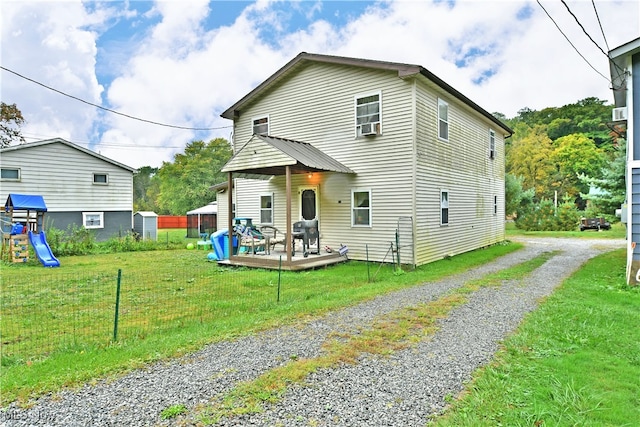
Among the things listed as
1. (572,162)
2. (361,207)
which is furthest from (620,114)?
(572,162)

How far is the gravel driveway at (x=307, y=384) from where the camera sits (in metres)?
2.91

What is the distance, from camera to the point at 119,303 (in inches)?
267

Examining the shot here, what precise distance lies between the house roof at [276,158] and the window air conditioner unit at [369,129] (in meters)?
1.24

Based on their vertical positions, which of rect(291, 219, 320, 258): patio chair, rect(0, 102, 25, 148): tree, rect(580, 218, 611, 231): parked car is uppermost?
rect(0, 102, 25, 148): tree

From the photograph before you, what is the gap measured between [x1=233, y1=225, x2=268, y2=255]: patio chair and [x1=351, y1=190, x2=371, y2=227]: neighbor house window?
3.00 m

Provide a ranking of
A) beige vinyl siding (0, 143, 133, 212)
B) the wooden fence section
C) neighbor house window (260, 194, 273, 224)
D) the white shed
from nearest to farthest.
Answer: neighbor house window (260, 194, 273, 224) < beige vinyl siding (0, 143, 133, 212) < the white shed < the wooden fence section

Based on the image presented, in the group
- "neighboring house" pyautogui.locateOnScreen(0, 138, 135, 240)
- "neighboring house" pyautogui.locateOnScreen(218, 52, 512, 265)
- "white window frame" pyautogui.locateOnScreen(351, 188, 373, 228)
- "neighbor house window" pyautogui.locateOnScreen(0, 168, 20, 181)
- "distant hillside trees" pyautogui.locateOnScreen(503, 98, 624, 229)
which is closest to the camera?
"neighboring house" pyautogui.locateOnScreen(218, 52, 512, 265)

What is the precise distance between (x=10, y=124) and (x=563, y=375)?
32553mm

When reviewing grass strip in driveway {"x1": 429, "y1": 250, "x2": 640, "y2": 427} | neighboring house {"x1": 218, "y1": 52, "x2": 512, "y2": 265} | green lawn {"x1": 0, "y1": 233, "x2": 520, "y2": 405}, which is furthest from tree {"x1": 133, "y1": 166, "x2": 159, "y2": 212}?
grass strip in driveway {"x1": 429, "y1": 250, "x2": 640, "y2": 427}

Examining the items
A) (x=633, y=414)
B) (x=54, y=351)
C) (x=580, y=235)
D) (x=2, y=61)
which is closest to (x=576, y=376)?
(x=633, y=414)

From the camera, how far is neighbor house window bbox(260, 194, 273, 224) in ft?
47.1

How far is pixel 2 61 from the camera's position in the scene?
10688mm

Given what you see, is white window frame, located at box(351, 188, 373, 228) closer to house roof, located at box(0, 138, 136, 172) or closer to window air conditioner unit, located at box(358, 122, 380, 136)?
window air conditioner unit, located at box(358, 122, 380, 136)

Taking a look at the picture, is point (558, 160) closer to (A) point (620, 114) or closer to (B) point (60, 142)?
(A) point (620, 114)
